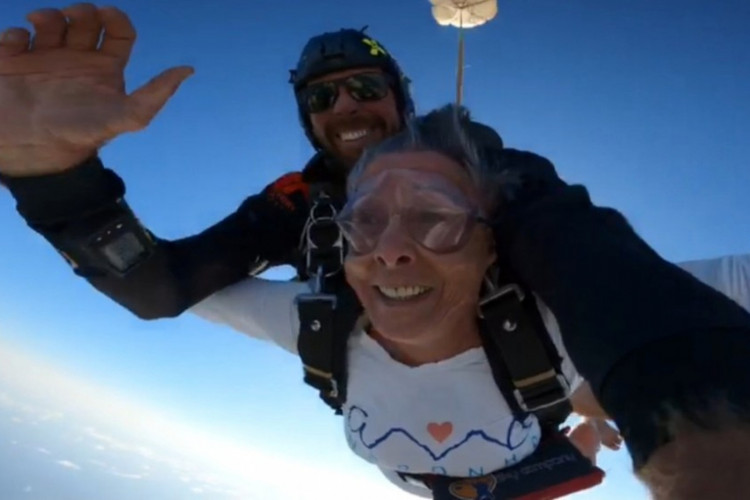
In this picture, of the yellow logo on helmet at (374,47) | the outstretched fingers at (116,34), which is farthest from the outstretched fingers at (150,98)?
the yellow logo on helmet at (374,47)

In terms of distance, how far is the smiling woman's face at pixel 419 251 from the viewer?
5.80 ft

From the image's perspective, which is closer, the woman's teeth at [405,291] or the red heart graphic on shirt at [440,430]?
the woman's teeth at [405,291]

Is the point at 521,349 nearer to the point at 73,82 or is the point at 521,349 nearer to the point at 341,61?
the point at 73,82

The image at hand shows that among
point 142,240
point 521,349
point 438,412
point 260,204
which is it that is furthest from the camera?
point 260,204

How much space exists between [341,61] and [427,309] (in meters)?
1.18

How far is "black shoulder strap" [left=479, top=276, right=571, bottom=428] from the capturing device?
5.64 ft

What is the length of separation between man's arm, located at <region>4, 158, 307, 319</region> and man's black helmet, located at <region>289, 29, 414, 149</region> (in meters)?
0.41

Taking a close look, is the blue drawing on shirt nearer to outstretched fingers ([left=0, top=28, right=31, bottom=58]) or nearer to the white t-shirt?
the white t-shirt

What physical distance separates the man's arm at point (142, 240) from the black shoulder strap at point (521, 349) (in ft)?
2.55

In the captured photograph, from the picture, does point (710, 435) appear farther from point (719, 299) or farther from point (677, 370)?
point (719, 299)

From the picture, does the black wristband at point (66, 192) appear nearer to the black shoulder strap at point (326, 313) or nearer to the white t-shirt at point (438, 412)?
the black shoulder strap at point (326, 313)

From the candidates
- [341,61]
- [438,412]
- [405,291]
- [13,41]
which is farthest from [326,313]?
[341,61]

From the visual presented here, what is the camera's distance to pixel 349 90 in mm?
2607

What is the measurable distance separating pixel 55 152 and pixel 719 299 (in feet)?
4.40
